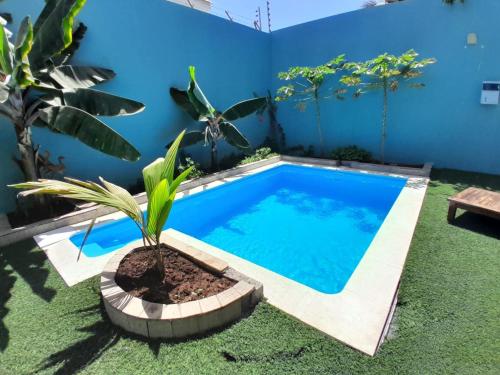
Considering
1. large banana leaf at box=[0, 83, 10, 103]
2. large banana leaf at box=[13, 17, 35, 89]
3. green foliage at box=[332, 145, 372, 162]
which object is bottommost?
green foliage at box=[332, 145, 372, 162]

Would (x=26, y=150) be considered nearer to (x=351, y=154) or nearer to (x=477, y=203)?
(x=477, y=203)

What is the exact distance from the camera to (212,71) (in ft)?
29.2

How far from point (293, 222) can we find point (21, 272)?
14.5ft

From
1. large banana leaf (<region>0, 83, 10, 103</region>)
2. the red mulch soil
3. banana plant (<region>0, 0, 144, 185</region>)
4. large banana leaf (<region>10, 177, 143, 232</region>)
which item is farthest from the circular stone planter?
large banana leaf (<region>0, 83, 10, 103</region>)

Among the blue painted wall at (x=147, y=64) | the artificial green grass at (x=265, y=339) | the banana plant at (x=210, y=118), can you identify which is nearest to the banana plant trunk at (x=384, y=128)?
the banana plant at (x=210, y=118)

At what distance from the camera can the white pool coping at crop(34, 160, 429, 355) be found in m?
2.44

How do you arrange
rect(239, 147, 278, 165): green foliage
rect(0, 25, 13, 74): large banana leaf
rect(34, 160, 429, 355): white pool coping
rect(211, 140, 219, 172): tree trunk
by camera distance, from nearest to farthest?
rect(34, 160, 429, 355): white pool coping < rect(0, 25, 13, 74): large banana leaf < rect(211, 140, 219, 172): tree trunk < rect(239, 147, 278, 165): green foliage

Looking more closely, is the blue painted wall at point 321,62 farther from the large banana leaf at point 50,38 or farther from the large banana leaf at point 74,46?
the large banana leaf at point 50,38

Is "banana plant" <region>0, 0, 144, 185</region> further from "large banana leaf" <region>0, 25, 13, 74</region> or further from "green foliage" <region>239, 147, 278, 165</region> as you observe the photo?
"green foliage" <region>239, 147, 278, 165</region>

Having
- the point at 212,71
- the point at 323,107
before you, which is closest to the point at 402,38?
the point at 323,107

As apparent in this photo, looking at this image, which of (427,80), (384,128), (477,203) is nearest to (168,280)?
(477,203)

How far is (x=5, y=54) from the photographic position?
12.4 feet

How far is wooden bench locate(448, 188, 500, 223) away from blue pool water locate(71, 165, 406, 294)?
1.29m

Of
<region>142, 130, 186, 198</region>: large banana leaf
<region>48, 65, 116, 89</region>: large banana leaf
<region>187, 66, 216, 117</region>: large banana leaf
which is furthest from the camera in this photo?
<region>187, 66, 216, 117</region>: large banana leaf
